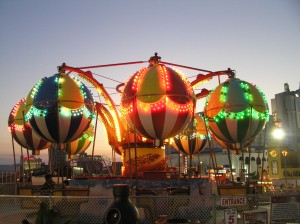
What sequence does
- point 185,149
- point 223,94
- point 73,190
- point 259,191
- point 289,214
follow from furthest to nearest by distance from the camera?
point 185,149 < point 259,191 < point 223,94 < point 73,190 < point 289,214

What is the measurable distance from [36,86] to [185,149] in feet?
28.6

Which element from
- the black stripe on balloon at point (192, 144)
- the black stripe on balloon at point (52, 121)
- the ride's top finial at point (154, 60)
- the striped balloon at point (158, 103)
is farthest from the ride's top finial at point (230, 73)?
the black stripe on balloon at point (52, 121)

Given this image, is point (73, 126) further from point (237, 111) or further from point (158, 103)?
point (237, 111)

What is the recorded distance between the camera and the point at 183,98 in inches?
367

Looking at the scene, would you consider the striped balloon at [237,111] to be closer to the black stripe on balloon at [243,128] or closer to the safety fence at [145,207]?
the black stripe on balloon at [243,128]

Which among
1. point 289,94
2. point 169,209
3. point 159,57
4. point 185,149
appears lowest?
point 169,209

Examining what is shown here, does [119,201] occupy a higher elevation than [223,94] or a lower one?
lower

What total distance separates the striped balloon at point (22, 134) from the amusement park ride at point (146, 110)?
0.13 ft

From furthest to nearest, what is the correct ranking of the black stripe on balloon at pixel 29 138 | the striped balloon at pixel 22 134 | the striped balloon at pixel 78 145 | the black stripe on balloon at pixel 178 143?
the black stripe on balloon at pixel 178 143 → the striped balloon at pixel 78 145 → the striped balloon at pixel 22 134 → the black stripe on balloon at pixel 29 138

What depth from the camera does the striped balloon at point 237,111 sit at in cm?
1046

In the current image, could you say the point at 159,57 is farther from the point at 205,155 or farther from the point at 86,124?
the point at 205,155

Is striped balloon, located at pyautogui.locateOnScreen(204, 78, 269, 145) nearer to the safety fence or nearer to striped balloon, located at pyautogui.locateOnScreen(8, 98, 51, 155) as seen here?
the safety fence

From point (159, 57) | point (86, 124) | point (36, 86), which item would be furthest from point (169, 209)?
point (36, 86)

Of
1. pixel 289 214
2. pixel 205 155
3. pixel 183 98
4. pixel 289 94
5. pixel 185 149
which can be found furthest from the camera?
pixel 205 155
